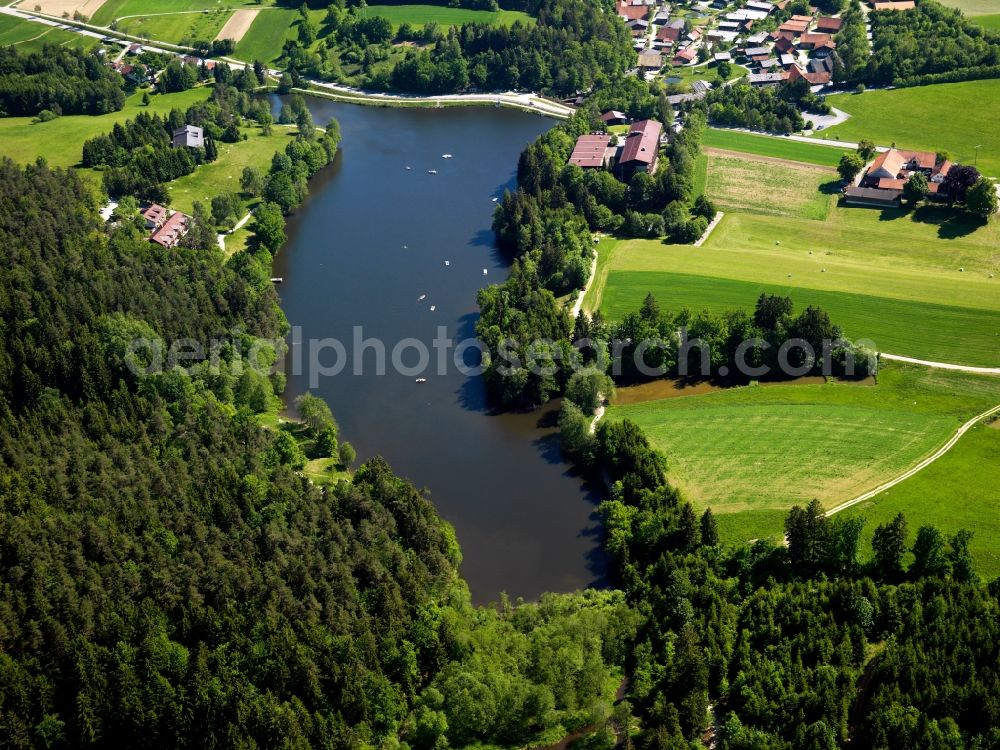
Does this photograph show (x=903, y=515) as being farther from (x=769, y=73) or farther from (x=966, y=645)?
(x=769, y=73)

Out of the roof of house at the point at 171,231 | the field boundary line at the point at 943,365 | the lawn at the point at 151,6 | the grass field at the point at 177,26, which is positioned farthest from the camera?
the lawn at the point at 151,6

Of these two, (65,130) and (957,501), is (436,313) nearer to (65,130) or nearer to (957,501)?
(957,501)

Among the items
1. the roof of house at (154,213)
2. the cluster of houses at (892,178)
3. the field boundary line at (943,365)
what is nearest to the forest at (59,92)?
the roof of house at (154,213)

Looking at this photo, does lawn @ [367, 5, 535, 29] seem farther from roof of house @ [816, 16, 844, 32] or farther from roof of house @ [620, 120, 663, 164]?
roof of house @ [620, 120, 663, 164]

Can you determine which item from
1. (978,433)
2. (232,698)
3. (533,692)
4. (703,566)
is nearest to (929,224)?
(978,433)

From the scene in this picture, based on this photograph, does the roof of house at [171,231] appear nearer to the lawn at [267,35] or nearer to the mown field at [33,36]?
the lawn at [267,35]

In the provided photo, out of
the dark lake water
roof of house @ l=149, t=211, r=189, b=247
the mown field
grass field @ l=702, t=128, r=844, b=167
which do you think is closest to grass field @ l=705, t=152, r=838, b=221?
grass field @ l=702, t=128, r=844, b=167

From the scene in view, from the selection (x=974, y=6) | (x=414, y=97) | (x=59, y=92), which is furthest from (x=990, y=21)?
(x=59, y=92)

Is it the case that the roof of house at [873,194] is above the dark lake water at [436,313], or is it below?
above
